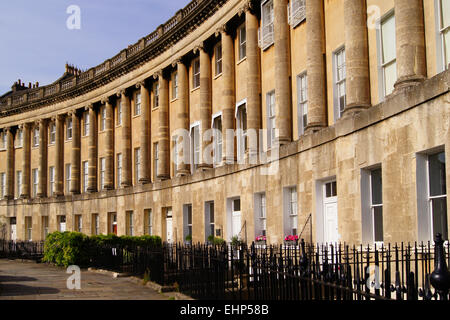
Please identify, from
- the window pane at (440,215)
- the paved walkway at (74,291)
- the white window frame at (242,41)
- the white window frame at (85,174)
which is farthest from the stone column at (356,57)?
the white window frame at (85,174)

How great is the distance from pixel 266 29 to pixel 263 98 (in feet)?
8.45

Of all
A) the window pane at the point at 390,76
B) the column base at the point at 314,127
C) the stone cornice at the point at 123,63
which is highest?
the stone cornice at the point at 123,63

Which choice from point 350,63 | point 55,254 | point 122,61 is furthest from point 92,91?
point 350,63

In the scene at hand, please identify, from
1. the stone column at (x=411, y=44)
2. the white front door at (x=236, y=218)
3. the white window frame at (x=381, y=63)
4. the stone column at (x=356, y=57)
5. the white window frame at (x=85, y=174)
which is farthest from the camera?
the white window frame at (x=85, y=174)

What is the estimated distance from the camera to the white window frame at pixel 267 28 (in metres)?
22.2

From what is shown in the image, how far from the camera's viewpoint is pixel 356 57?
1580 centimetres

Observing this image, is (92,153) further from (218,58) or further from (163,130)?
(218,58)

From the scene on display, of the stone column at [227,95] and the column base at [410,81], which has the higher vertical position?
the stone column at [227,95]

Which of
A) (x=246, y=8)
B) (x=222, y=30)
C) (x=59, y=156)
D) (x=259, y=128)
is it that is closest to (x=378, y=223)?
(x=259, y=128)

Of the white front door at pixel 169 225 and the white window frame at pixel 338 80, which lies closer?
the white window frame at pixel 338 80

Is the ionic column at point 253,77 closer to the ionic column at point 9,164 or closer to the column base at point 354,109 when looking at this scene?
the column base at point 354,109

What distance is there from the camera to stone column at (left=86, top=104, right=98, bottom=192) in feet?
132
